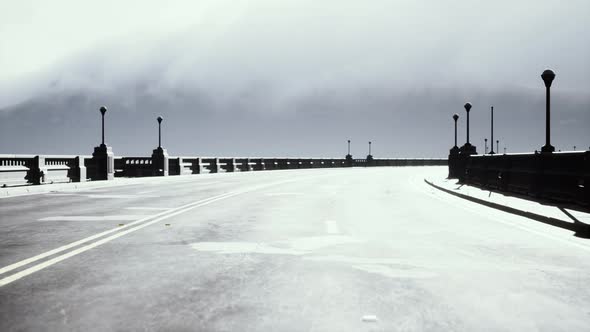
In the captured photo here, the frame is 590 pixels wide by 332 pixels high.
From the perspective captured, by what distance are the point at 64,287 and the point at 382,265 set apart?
12.3 feet

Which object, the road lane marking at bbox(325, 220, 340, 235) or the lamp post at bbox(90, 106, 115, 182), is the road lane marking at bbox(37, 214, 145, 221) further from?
the lamp post at bbox(90, 106, 115, 182)

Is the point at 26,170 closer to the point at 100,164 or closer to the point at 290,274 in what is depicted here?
the point at 100,164

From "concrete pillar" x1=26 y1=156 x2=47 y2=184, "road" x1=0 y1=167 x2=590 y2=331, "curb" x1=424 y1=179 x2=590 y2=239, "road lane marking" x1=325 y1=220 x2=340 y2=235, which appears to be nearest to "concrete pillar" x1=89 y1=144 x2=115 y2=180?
"concrete pillar" x1=26 y1=156 x2=47 y2=184

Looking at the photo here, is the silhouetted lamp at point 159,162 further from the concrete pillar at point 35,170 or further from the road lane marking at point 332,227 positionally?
the road lane marking at point 332,227

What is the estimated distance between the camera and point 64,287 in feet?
18.2

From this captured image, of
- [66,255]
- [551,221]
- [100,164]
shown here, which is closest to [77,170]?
[100,164]

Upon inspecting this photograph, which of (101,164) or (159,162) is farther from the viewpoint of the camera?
(159,162)

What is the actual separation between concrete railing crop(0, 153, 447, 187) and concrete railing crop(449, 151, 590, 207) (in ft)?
63.2

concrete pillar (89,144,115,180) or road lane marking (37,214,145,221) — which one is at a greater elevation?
concrete pillar (89,144,115,180)

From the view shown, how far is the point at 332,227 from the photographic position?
10.4 metres

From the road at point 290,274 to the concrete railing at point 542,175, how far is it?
278 centimetres

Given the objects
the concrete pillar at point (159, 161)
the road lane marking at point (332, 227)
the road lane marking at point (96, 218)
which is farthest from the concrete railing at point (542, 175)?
the concrete pillar at point (159, 161)

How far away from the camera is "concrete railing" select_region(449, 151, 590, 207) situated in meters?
13.1

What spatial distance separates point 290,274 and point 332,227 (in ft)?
13.8
